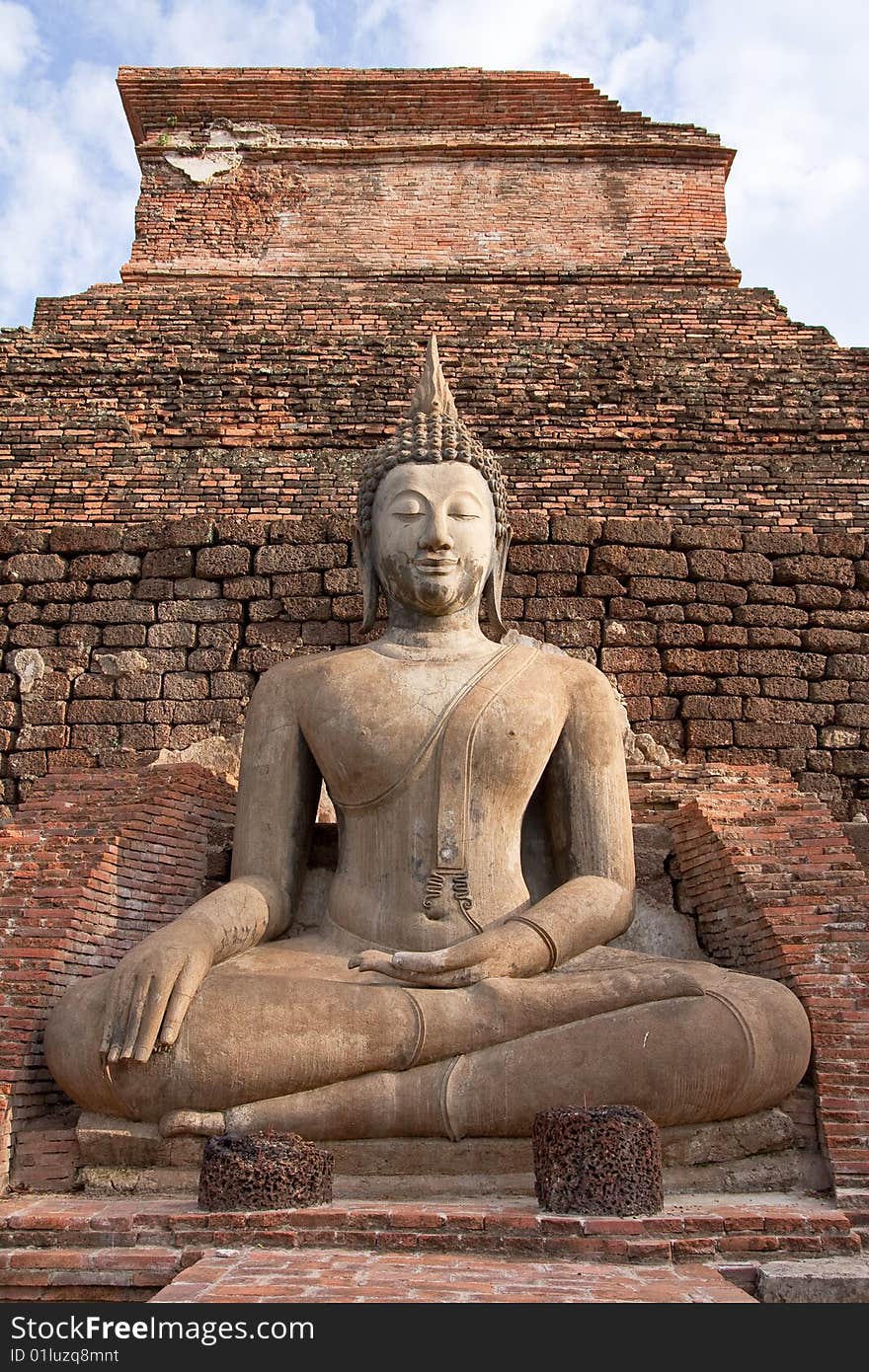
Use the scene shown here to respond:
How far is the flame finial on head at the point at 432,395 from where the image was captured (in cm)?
714

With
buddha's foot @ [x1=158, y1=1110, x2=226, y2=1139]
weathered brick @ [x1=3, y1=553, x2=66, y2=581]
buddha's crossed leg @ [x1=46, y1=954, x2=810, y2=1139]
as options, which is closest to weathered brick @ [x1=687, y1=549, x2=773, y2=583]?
buddha's crossed leg @ [x1=46, y1=954, x2=810, y2=1139]

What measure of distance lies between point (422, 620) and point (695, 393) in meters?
4.97

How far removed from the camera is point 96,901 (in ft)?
20.7

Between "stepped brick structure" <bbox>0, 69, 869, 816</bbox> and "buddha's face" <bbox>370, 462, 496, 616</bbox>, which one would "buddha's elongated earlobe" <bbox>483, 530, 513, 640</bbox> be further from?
"stepped brick structure" <bbox>0, 69, 869, 816</bbox>

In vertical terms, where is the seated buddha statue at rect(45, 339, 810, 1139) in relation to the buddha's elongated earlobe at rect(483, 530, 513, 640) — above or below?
below

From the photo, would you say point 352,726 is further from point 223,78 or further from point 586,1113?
point 223,78

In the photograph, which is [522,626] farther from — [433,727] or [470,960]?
[470,960]

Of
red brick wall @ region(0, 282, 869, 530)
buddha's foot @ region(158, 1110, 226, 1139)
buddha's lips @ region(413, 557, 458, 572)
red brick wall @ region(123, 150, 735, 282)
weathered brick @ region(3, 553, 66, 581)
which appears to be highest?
red brick wall @ region(123, 150, 735, 282)

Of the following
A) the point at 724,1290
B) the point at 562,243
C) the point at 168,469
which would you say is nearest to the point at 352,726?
the point at 724,1290

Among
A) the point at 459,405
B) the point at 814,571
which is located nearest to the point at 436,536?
the point at 814,571

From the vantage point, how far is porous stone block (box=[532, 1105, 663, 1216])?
4.48 m

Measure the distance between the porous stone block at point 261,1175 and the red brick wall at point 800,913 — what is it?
1967 mm

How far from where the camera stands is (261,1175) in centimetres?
457

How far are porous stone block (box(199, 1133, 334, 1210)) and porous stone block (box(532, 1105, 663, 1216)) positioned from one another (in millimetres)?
783
